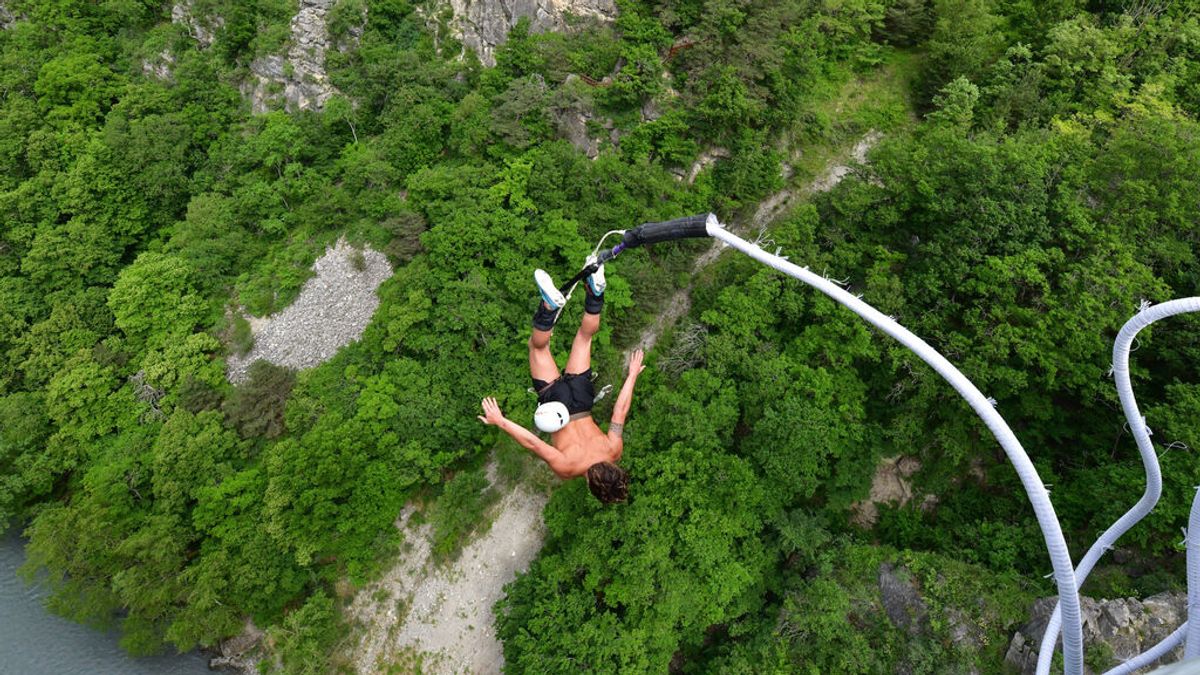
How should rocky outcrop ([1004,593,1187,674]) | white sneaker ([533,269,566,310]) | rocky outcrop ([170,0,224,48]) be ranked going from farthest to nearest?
rocky outcrop ([170,0,224,48])
rocky outcrop ([1004,593,1187,674])
white sneaker ([533,269,566,310])

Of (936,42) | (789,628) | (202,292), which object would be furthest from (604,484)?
(202,292)

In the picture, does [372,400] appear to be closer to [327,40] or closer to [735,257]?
[735,257]

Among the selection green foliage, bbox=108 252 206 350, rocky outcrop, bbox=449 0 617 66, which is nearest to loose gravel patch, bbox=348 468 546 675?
green foliage, bbox=108 252 206 350

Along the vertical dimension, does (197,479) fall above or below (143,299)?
below

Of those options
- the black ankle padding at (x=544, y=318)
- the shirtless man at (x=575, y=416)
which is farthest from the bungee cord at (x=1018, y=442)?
the shirtless man at (x=575, y=416)

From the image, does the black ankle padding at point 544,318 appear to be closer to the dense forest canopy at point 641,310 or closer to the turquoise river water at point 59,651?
the dense forest canopy at point 641,310

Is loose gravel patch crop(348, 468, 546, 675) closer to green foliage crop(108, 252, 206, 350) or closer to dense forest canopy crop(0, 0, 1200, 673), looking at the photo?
dense forest canopy crop(0, 0, 1200, 673)

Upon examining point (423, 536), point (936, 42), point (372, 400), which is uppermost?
point (936, 42)

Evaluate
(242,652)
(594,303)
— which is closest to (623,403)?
(594,303)
